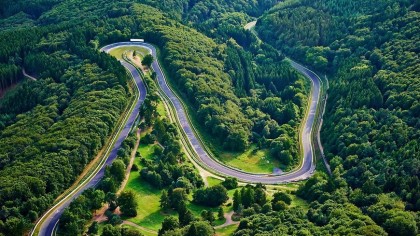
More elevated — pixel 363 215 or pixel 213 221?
pixel 363 215

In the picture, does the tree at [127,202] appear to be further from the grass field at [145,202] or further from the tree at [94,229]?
the tree at [94,229]

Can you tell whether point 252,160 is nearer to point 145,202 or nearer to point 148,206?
point 145,202

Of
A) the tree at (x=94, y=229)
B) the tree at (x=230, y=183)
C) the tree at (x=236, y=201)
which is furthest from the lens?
the tree at (x=230, y=183)

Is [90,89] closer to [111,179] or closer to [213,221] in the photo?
[111,179]

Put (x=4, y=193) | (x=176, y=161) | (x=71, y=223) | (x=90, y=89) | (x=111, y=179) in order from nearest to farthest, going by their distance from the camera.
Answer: (x=71, y=223) < (x=4, y=193) < (x=111, y=179) < (x=176, y=161) < (x=90, y=89)

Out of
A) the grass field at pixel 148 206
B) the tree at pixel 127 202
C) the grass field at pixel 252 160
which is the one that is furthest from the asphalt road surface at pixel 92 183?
the grass field at pixel 252 160

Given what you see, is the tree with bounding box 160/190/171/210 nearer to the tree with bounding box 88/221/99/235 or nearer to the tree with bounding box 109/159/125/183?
the tree with bounding box 109/159/125/183

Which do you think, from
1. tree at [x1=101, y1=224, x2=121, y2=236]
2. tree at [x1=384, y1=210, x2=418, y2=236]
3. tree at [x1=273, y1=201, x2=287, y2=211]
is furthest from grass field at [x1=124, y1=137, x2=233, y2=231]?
tree at [x1=384, y1=210, x2=418, y2=236]

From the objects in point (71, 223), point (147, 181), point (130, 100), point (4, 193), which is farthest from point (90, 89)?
point (71, 223)
